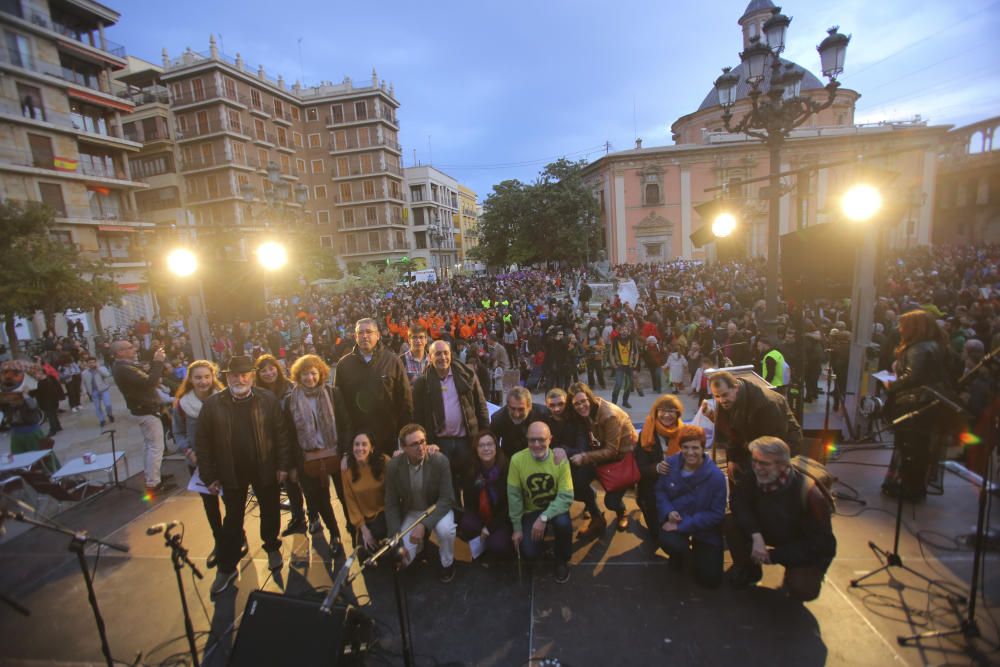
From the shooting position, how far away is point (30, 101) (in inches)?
845

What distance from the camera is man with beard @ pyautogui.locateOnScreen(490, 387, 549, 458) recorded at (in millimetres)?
4094

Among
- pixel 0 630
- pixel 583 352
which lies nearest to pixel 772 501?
pixel 0 630

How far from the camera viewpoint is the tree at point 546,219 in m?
37.6

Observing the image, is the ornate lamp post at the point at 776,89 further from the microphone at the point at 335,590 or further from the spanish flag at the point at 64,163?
the spanish flag at the point at 64,163

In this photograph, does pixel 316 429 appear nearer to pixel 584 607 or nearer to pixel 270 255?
pixel 584 607

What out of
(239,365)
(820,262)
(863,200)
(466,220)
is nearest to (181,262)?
(239,365)

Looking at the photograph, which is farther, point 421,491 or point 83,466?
point 83,466

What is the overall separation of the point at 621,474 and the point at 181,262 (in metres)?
6.36

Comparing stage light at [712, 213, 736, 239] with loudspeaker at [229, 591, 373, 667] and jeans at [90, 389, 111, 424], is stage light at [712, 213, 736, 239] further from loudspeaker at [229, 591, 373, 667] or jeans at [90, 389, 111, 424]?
jeans at [90, 389, 111, 424]

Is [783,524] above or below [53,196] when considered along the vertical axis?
below

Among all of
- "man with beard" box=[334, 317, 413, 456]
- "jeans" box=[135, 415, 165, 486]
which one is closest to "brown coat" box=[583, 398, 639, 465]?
"man with beard" box=[334, 317, 413, 456]

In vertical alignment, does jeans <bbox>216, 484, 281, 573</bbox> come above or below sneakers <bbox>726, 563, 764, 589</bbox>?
above

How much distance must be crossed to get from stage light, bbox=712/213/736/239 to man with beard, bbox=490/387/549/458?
168 inches

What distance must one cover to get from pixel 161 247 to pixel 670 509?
366 inches
